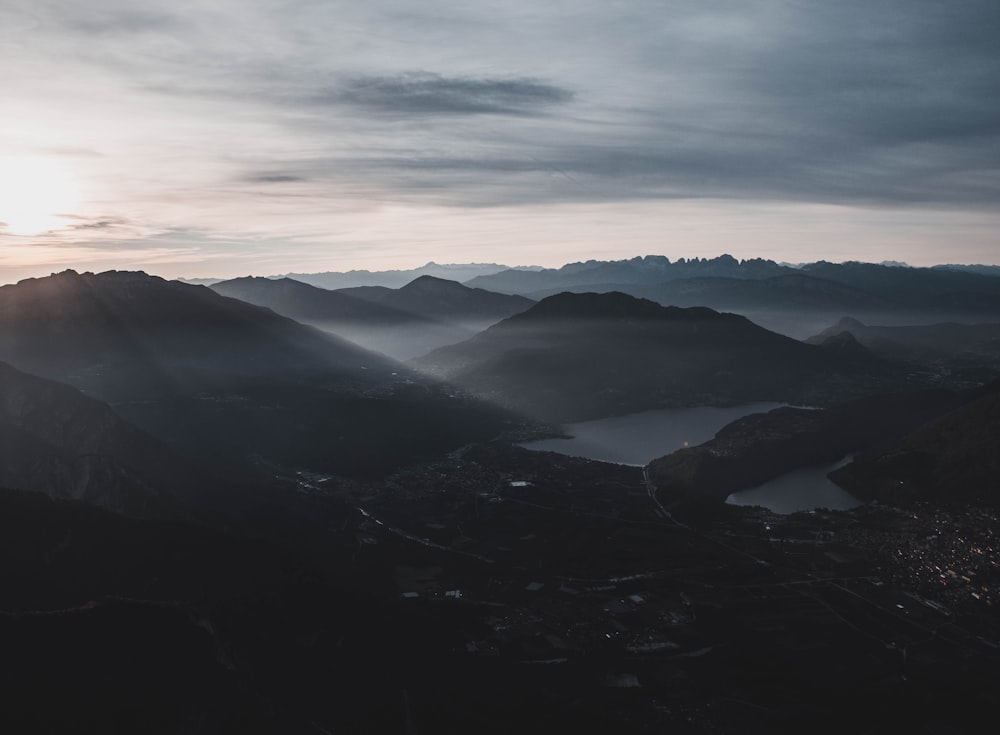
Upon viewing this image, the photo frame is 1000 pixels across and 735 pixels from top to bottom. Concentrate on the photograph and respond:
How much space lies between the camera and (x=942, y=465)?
133 m

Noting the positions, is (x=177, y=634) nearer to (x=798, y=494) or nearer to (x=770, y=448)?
(x=798, y=494)

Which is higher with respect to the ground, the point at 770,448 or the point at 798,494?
the point at 770,448

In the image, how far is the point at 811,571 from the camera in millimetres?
98625

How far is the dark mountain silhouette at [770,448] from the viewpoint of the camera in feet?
482

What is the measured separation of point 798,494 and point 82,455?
417ft

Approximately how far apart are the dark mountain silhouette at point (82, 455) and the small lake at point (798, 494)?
10109 cm

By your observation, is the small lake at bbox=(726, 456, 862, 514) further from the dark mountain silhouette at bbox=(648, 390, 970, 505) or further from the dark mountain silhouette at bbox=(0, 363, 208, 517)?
the dark mountain silhouette at bbox=(0, 363, 208, 517)

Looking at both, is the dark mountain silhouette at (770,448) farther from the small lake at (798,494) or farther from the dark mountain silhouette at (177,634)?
the dark mountain silhouette at (177,634)

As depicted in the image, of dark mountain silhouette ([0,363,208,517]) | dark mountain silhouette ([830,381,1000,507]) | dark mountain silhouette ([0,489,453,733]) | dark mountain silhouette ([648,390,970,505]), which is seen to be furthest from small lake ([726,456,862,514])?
dark mountain silhouette ([0,363,208,517])

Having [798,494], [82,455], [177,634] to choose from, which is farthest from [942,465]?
[82,455]

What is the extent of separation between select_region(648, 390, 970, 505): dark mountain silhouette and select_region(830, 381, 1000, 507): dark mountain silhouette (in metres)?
7.55

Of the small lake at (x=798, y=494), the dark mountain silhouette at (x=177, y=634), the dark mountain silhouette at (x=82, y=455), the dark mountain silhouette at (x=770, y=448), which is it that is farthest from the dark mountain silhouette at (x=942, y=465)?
the dark mountain silhouette at (x=82, y=455)

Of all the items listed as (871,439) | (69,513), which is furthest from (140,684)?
(871,439)

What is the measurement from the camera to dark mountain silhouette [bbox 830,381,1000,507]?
12394 centimetres
